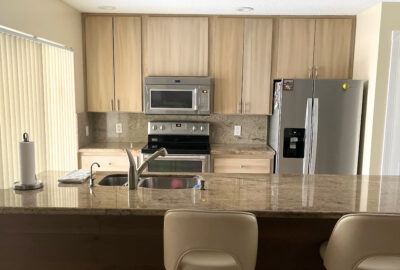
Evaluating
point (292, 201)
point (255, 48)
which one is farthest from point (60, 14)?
point (292, 201)

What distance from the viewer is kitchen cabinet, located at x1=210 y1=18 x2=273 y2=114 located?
3891 millimetres

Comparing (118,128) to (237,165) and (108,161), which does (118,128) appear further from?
(237,165)

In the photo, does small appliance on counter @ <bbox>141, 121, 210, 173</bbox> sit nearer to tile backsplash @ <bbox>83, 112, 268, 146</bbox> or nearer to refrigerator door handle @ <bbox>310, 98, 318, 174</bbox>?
tile backsplash @ <bbox>83, 112, 268, 146</bbox>

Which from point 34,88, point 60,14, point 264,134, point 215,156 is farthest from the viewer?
point 264,134

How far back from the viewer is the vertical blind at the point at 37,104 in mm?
2566

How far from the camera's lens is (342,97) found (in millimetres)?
3529

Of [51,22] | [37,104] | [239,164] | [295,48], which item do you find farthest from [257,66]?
[37,104]


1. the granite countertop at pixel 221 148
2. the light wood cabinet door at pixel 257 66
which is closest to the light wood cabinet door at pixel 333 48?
the light wood cabinet door at pixel 257 66

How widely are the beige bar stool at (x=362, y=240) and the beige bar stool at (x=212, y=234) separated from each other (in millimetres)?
368

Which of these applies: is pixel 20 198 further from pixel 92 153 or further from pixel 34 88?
pixel 92 153

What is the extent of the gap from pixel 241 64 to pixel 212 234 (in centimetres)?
285

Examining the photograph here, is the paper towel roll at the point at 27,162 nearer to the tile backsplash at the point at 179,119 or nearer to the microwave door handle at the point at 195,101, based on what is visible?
the microwave door handle at the point at 195,101

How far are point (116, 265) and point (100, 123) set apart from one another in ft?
8.95

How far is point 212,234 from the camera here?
55.2 inches
